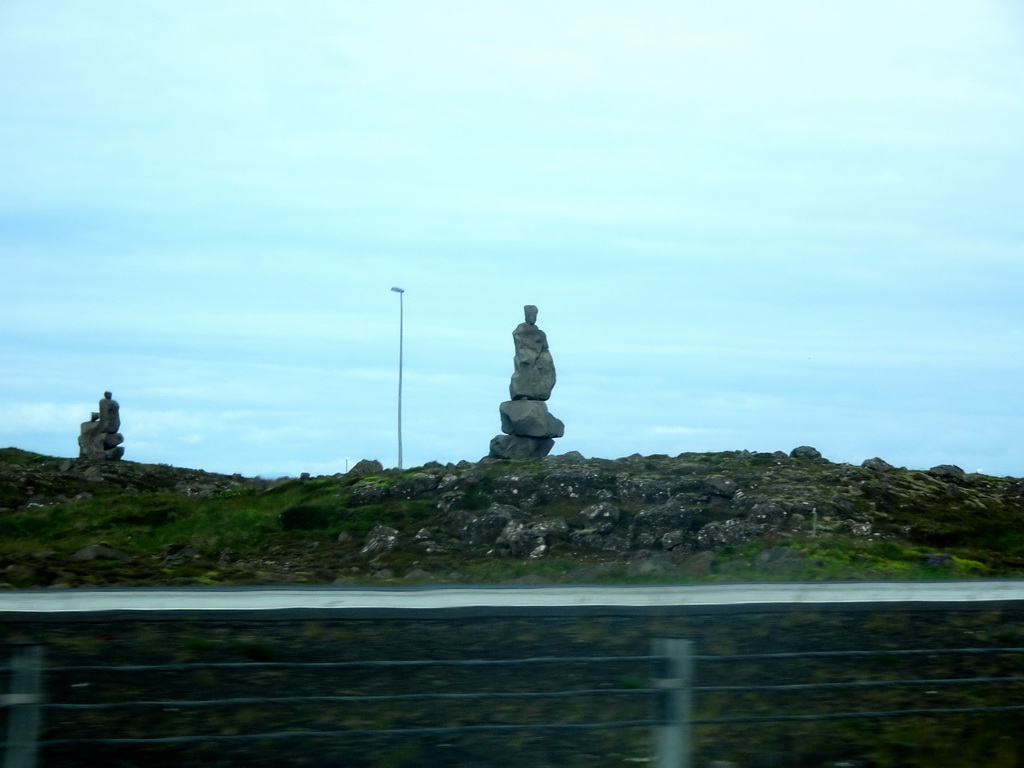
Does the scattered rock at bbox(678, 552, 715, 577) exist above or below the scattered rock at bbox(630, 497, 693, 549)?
below

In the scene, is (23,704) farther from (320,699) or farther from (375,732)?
(375,732)

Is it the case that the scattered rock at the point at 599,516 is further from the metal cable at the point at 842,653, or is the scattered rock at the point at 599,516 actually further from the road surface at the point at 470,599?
the metal cable at the point at 842,653

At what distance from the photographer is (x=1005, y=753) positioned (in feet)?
22.6

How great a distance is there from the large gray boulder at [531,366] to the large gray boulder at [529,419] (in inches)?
11.7

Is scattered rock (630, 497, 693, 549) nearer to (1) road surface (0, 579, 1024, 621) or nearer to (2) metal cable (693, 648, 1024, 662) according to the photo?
(1) road surface (0, 579, 1024, 621)

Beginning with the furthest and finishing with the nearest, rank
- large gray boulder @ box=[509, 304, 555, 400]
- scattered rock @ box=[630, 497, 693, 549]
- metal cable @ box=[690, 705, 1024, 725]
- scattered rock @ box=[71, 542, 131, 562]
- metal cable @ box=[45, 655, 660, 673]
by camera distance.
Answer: large gray boulder @ box=[509, 304, 555, 400] < scattered rock @ box=[630, 497, 693, 549] < scattered rock @ box=[71, 542, 131, 562] < metal cable @ box=[690, 705, 1024, 725] < metal cable @ box=[45, 655, 660, 673]

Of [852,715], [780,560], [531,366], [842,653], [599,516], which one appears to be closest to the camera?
[842,653]

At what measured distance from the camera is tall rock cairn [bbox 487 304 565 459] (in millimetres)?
29141

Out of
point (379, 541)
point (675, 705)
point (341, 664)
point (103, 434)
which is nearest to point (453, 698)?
point (341, 664)

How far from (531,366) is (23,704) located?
24.1 metres

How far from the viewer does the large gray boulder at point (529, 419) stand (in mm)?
29438

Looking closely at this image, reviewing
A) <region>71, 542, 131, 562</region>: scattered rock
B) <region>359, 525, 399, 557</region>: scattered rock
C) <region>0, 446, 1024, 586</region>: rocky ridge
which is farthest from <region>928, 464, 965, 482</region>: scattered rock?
<region>71, 542, 131, 562</region>: scattered rock

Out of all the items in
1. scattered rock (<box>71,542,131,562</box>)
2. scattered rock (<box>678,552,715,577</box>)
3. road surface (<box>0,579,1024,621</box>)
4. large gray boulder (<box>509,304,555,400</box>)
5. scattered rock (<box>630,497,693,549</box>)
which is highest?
large gray boulder (<box>509,304,555,400</box>)

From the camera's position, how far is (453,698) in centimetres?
607
